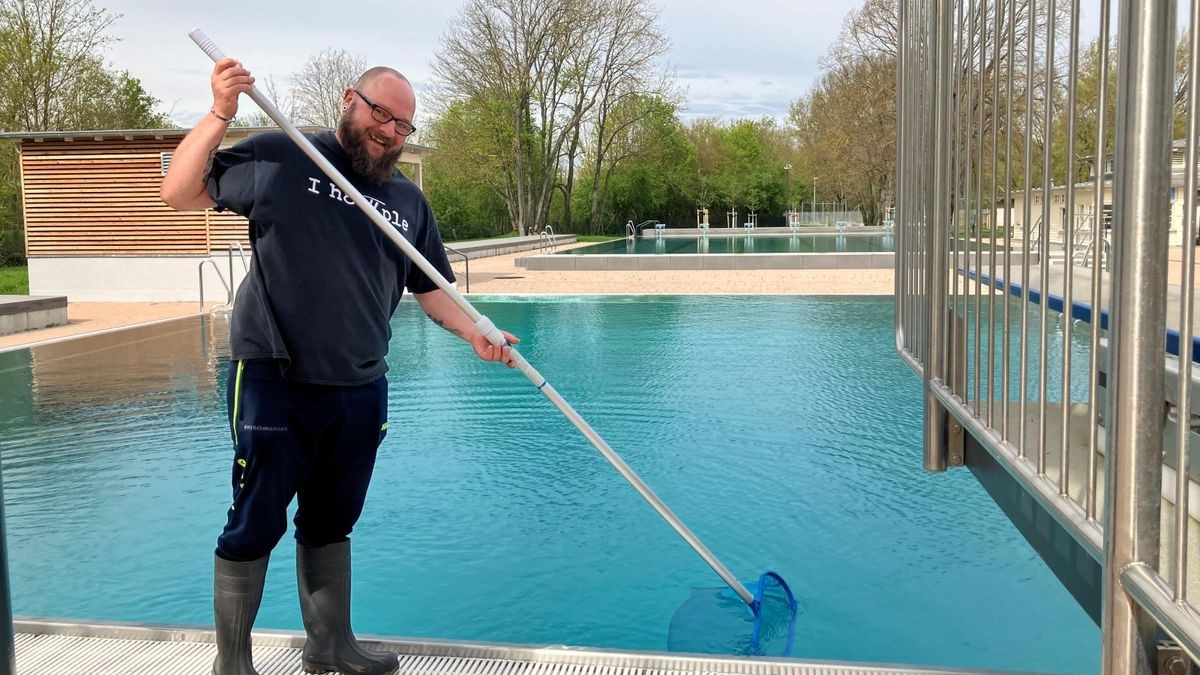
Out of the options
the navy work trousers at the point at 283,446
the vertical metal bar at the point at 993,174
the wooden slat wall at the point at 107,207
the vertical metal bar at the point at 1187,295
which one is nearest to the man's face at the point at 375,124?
the navy work trousers at the point at 283,446

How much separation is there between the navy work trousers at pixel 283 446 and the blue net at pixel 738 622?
1.30 meters

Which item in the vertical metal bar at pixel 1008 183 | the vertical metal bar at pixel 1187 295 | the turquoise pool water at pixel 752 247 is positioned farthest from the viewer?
the turquoise pool water at pixel 752 247

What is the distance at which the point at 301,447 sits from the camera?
238 centimetres

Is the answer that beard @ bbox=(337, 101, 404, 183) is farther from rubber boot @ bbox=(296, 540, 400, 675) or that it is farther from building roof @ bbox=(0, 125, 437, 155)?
building roof @ bbox=(0, 125, 437, 155)

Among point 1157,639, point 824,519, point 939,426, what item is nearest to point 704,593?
point 824,519

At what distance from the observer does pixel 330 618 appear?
8.21 feet

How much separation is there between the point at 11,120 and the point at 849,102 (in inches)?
1094

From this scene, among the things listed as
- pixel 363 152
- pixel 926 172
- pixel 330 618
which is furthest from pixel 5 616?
pixel 926 172

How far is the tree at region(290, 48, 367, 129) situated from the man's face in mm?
33655

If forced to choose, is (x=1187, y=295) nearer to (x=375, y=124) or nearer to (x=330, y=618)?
(x=375, y=124)

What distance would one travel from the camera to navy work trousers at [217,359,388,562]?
7.54 feet

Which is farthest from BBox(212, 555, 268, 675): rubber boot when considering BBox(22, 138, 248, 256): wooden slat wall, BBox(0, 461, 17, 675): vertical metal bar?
BBox(22, 138, 248, 256): wooden slat wall

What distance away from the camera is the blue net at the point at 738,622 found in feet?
10.7

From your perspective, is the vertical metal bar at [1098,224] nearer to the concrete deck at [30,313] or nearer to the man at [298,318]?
the man at [298,318]
